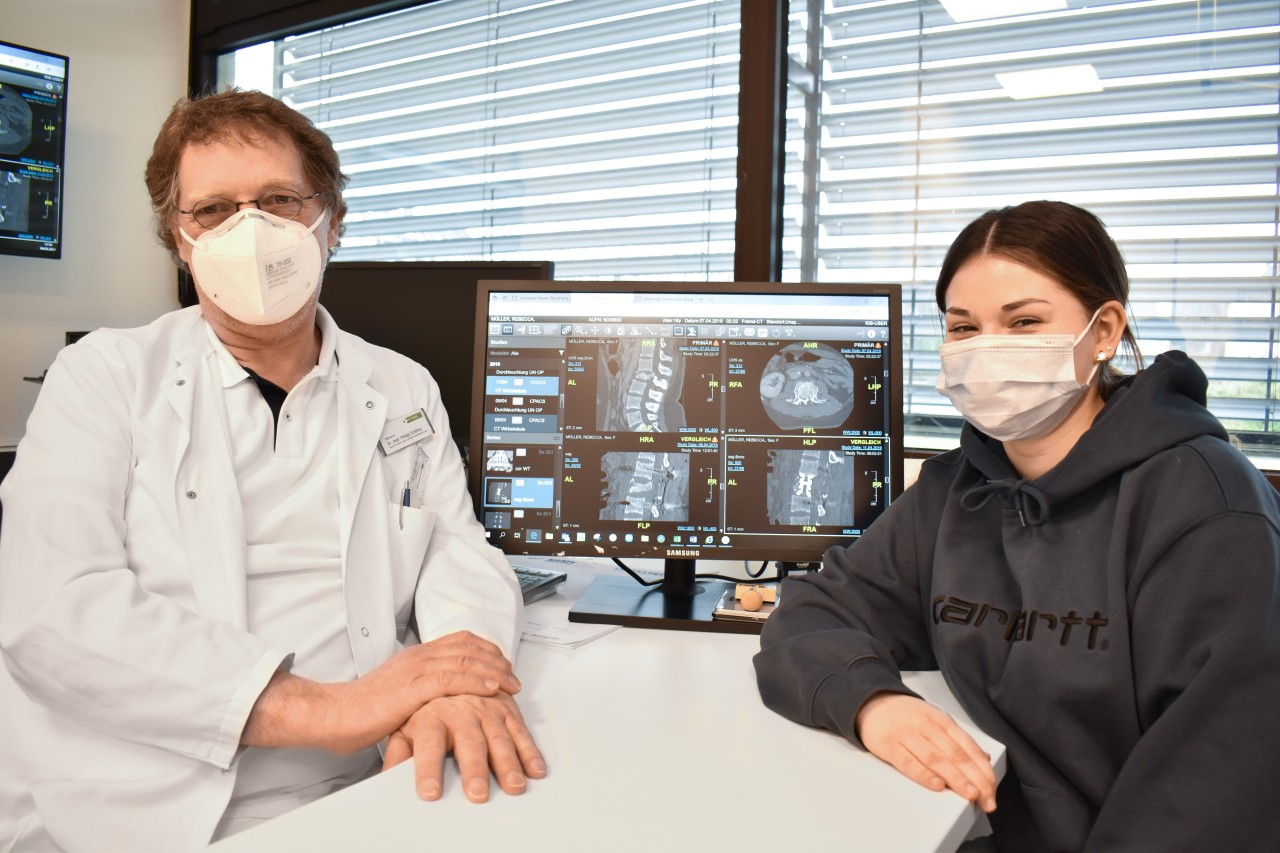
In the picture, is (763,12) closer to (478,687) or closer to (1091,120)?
(1091,120)

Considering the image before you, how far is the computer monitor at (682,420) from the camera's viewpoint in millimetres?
1531

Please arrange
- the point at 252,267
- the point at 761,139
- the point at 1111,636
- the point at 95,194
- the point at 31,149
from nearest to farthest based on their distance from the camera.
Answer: the point at 1111,636
the point at 252,267
the point at 761,139
the point at 31,149
the point at 95,194

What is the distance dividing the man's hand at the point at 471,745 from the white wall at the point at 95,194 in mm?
2639

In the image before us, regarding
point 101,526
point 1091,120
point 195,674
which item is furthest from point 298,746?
point 1091,120

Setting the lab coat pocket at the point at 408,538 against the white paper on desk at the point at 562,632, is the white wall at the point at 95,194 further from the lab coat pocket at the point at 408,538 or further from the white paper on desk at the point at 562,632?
the white paper on desk at the point at 562,632

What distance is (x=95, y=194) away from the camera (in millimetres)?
3312

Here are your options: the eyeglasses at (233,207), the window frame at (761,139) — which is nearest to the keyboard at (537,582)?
A: the eyeglasses at (233,207)

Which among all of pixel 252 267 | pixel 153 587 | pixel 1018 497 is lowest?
pixel 153 587

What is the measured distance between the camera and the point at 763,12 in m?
2.49

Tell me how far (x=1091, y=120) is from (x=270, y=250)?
1.86 meters

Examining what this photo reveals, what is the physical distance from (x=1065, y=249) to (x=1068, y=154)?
3.97 ft

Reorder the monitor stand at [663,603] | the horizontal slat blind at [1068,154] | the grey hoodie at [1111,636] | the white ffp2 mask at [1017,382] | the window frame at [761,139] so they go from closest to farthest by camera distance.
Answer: the grey hoodie at [1111,636] < the white ffp2 mask at [1017,382] < the monitor stand at [663,603] < the horizontal slat blind at [1068,154] < the window frame at [761,139]

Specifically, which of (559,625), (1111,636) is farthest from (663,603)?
(1111,636)

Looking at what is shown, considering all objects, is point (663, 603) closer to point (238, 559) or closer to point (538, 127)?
point (238, 559)
